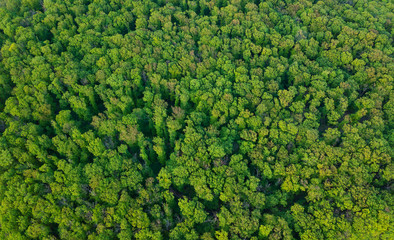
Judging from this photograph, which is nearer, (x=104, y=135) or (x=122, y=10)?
(x=104, y=135)

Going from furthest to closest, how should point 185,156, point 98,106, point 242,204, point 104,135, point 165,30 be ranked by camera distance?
point 165,30
point 98,106
point 104,135
point 185,156
point 242,204

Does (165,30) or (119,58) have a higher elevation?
(165,30)

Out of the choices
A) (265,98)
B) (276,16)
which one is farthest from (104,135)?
(276,16)

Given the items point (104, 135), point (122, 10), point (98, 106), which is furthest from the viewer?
point (122, 10)

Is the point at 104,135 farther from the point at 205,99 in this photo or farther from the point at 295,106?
the point at 295,106

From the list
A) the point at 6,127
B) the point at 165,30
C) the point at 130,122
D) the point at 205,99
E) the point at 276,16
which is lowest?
the point at 6,127

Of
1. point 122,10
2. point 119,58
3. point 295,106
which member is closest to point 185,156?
point 295,106

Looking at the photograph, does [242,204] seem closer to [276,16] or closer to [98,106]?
[98,106]
